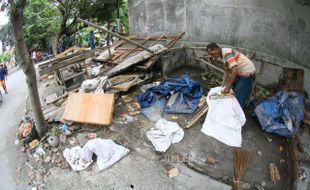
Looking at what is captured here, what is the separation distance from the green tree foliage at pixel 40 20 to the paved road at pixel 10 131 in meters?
6.86

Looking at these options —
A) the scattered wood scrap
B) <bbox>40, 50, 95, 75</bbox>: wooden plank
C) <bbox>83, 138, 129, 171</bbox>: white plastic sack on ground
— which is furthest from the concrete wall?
<bbox>83, 138, 129, 171</bbox>: white plastic sack on ground

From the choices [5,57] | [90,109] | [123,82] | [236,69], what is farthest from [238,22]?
[5,57]

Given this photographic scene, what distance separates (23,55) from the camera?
5656 millimetres

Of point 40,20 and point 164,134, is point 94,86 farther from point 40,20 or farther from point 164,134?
point 40,20

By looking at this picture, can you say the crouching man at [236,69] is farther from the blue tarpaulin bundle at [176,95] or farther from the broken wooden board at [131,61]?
the broken wooden board at [131,61]

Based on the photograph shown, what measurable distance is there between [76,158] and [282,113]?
4.65 metres

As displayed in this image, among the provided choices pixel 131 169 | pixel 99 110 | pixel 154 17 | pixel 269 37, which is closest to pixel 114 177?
pixel 131 169

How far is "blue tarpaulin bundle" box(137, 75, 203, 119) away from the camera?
7094 millimetres

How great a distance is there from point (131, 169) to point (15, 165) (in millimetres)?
2755

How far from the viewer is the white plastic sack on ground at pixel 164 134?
584 cm

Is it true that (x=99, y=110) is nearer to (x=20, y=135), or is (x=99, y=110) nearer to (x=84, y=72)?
(x=20, y=135)

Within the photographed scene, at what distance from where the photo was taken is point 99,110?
6.59m

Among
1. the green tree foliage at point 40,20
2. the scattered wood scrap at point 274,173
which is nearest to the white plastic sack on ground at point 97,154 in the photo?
the scattered wood scrap at point 274,173

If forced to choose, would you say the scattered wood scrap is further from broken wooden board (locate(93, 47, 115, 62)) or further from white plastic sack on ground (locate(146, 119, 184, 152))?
broken wooden board (locate(93, 47, 115, 62))
